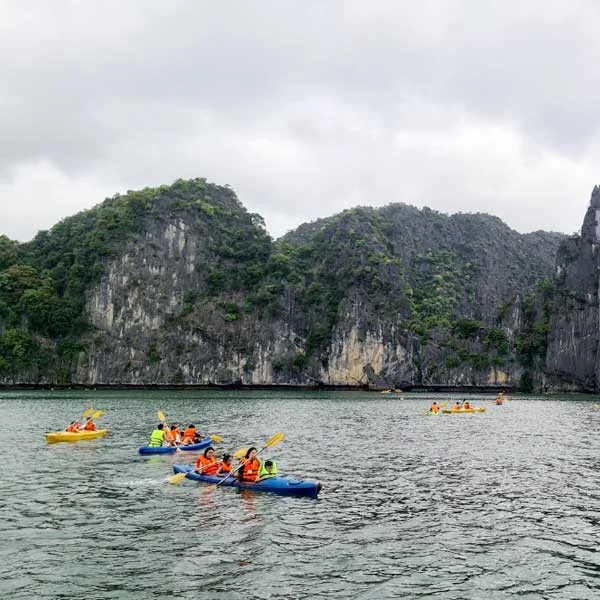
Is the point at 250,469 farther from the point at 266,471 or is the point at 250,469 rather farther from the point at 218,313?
the point at 218,313

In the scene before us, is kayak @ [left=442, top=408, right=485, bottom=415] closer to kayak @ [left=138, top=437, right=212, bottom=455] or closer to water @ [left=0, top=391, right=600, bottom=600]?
water @ [left=0, top=391, right=600, bottom=600]

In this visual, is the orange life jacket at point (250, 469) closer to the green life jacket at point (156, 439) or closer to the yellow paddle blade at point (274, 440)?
the yellow paddle blade at point (274, 440)

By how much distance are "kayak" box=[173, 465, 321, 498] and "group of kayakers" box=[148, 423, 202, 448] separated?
6.19 meters

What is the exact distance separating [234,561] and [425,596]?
3894mm

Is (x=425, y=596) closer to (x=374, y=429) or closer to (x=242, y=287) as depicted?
(x=374, y=429)

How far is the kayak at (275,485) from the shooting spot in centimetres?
1922

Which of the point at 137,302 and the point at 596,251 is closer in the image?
the point at 596,251

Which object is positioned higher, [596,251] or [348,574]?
[596,251]

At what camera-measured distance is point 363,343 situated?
108 metres

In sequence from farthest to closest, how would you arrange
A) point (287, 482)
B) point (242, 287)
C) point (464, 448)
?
point (242, 287) → point (464, 448) → point (287, 482)

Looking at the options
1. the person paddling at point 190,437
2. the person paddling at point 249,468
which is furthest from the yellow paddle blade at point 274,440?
the person paddling at point 190,437

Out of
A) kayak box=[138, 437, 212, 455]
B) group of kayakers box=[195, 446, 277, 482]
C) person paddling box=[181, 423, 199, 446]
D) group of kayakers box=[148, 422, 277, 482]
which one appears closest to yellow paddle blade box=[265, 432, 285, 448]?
group of kayakers box=[148, 422, 277, 482]

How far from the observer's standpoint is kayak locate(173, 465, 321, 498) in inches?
757

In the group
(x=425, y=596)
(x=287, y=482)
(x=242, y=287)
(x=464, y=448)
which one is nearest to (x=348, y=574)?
(x=425, y=596)
